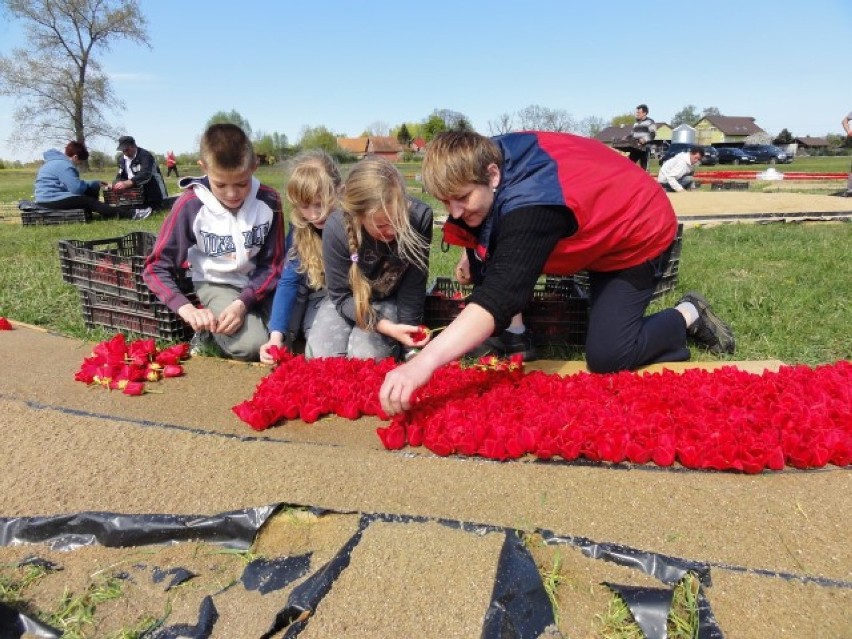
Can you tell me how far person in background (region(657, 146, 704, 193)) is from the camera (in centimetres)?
1570

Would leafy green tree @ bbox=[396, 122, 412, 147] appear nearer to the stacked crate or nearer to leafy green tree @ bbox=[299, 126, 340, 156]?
leafy green tree @ bbox=[299, 126, 340, 156]

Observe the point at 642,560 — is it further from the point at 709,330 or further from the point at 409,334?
the point at 709,330

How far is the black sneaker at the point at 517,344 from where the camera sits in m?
4.42

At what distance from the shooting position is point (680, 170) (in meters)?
16.1

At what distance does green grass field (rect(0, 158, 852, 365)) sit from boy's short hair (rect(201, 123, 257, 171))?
0.28 metres

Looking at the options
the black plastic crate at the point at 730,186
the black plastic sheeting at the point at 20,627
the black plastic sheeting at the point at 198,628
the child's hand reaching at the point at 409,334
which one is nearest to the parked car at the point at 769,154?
the black plastic crate at the point at 730,186

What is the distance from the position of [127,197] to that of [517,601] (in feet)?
44.5

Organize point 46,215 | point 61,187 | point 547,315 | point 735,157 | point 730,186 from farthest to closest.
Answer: point 735,157 < point 730,186 < point 61,187 < point 46,215 < point 547,315

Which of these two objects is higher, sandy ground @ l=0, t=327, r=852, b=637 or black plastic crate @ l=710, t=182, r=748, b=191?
black plastic crate @ l=710, t=182, r=748, b=191

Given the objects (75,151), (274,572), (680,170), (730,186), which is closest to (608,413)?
(274,572)

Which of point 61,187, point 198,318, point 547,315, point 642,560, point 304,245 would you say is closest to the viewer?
point 642,560

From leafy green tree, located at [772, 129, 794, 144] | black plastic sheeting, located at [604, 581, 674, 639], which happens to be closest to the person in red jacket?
black plastic sheeting, located at [604, 581, 674, 639]

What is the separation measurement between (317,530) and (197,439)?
3.52 ft

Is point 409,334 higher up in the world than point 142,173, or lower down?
lower down
